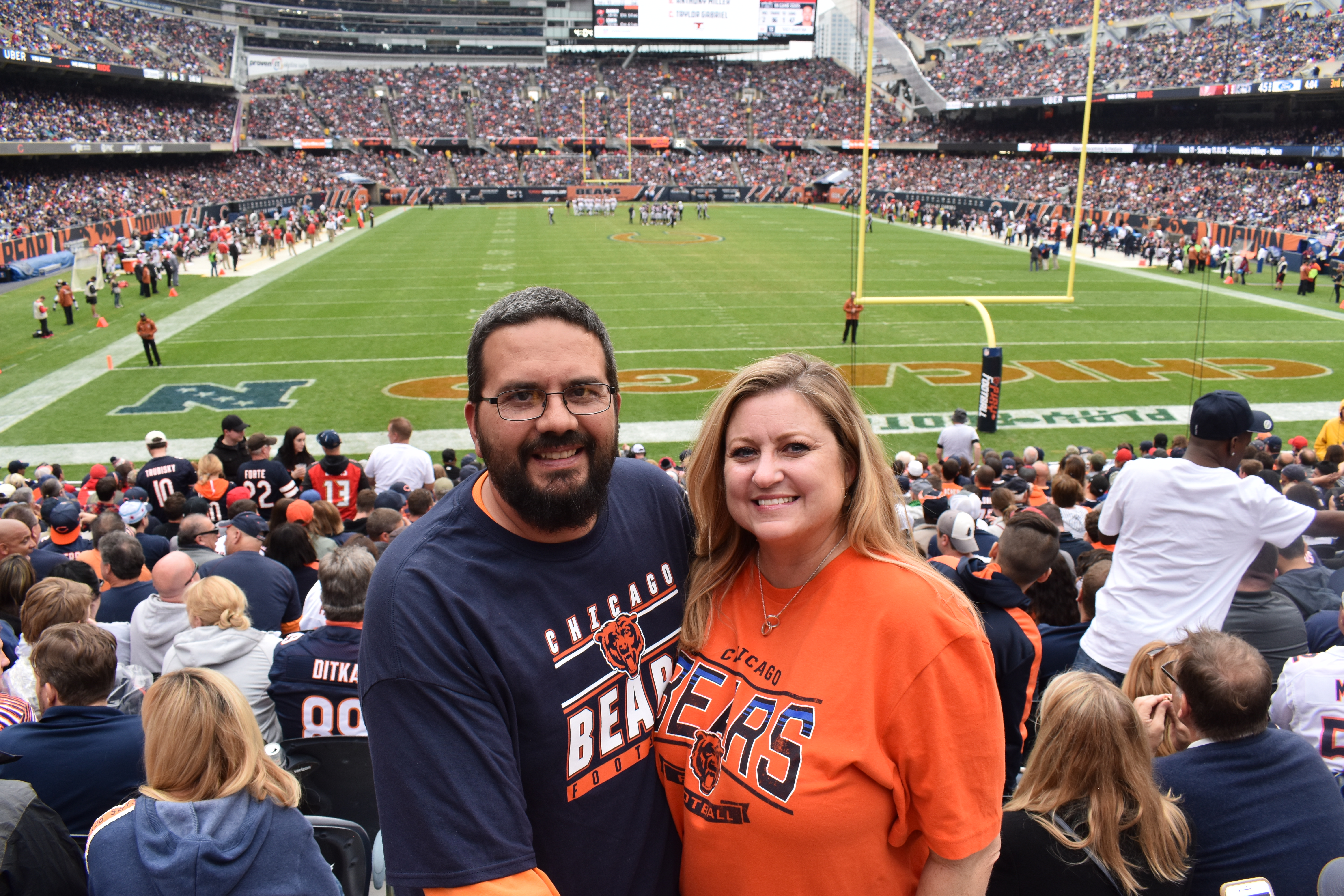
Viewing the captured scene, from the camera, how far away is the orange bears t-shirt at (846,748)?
1.79 m

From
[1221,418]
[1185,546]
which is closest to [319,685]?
[1185,546]

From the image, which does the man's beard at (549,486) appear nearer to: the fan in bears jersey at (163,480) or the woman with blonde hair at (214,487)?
the woman with blonde hair at (214,487)

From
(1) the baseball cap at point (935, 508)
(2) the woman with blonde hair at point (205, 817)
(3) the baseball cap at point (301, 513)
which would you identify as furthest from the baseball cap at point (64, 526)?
(1) the baseball cap at point (935, 508)

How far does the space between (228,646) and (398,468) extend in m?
5.47

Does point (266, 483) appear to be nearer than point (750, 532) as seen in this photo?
No

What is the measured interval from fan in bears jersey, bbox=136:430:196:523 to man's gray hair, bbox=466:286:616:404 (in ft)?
26.4

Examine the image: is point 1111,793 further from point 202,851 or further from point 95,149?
point 95,149

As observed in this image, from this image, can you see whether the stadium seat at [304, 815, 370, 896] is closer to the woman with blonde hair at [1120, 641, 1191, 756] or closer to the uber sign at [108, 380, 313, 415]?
the woman with blonde hair at [1120, 641, 1191, 756]

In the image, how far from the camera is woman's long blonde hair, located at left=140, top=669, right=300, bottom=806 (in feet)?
7.93

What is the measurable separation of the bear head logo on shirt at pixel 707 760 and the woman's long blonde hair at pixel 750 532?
202mm

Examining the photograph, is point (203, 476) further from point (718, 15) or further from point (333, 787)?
point (718, 15)

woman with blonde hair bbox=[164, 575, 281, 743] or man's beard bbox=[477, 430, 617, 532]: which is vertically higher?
man's beard bbox=[477, 430, 617, 532]

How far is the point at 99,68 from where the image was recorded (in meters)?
41.5

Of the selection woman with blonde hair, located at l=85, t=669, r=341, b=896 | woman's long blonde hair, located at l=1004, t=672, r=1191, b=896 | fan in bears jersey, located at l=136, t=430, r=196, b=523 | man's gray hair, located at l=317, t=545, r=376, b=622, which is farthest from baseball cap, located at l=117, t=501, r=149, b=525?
woman's long blonde hair, located at l=1004, t=672, r=1191, b=896
